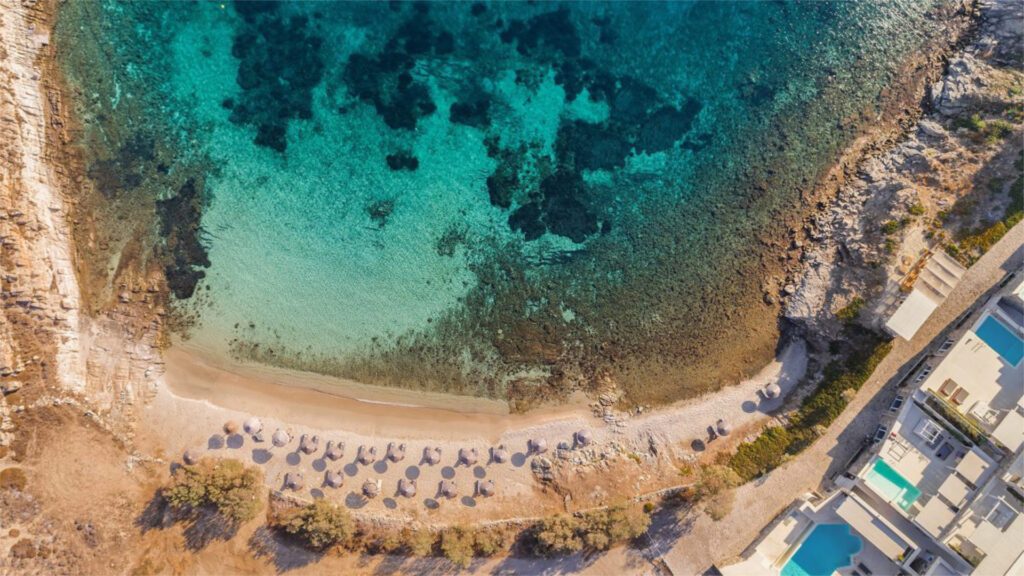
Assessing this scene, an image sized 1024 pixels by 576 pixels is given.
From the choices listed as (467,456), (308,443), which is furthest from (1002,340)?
(308,443)

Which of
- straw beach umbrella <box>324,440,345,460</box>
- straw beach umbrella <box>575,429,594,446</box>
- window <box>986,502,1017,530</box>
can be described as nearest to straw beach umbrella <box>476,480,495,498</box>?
straw beach umbrella <box>575,429,594,446</box>

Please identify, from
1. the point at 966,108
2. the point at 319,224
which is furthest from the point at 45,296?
the point at 966,108

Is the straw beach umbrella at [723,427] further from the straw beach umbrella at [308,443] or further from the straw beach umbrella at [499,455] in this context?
the straw beach umbrella at [308,443]

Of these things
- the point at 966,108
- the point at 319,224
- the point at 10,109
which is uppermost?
the point at 966,108

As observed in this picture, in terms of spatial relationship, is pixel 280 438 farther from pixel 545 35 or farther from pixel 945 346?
pixel 945 346

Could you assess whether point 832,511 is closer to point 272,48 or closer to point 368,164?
point 368,164
